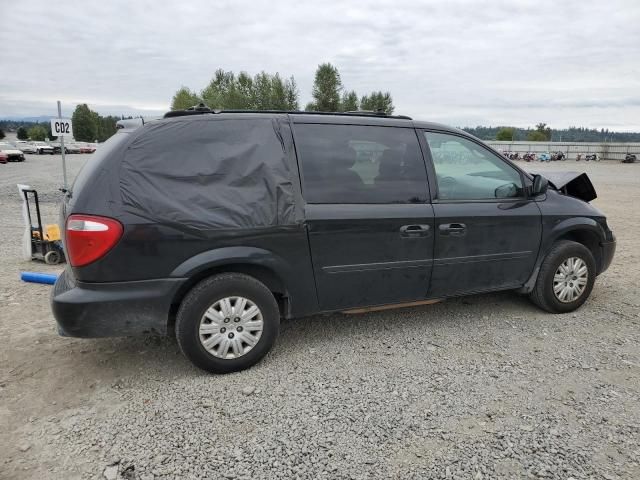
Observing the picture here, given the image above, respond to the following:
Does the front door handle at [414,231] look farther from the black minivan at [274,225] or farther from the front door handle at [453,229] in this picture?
the front door handle at [453,229]

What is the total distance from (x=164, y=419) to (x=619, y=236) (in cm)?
860

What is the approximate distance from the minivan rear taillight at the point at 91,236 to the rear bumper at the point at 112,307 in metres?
0.20

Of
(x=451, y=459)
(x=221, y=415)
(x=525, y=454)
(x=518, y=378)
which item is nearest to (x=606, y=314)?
(x=518, y=378)

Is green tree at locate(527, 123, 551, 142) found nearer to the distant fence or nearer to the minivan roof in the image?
the distant fence

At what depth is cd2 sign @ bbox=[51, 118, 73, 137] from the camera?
11.1m

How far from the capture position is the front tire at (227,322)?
317 cm

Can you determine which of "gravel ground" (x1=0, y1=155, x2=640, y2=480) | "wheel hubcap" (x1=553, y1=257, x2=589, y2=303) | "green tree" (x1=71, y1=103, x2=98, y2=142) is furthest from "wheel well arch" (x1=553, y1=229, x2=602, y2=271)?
"green tree" (x1=71, y1=103, x2=98, y2=142)

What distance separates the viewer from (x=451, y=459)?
2537 mm

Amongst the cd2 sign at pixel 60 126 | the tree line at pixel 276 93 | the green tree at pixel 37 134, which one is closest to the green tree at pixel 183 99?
the tree line at pixel 276 93

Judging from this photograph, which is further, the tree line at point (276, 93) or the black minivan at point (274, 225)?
the tree line at point (276, 93)

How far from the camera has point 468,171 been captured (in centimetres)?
420

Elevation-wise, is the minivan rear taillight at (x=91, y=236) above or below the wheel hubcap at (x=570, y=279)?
above

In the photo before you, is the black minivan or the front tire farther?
the front tire

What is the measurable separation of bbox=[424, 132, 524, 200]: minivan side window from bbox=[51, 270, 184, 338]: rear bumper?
A: 2311 mm
